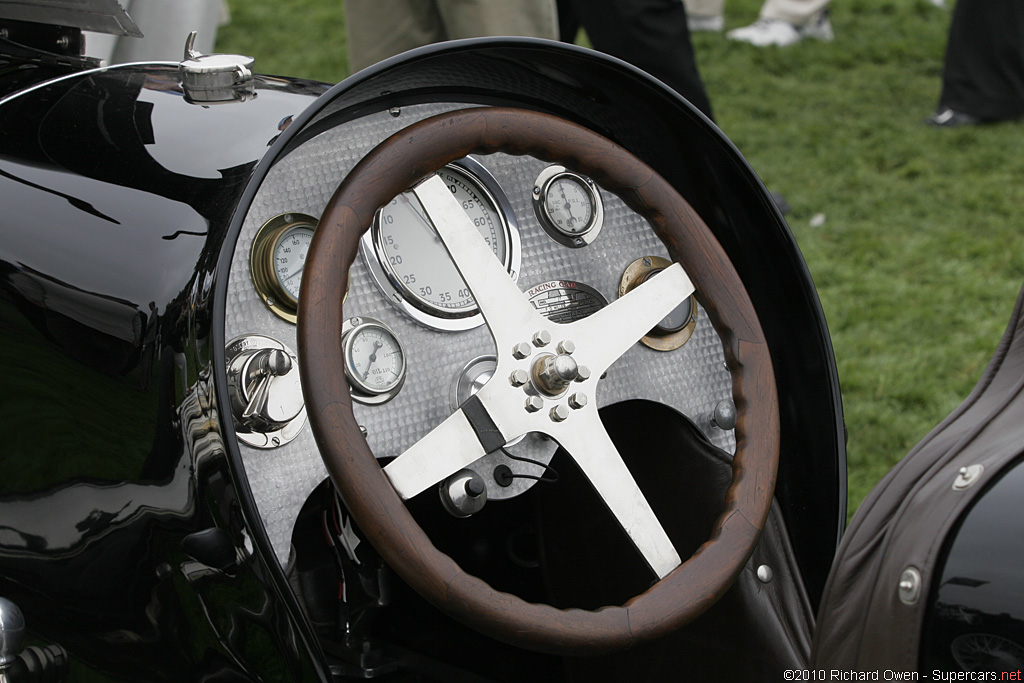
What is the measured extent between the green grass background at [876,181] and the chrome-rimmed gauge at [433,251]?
1351 millimetres

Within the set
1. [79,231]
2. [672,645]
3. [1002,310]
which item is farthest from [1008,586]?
[1002,310]

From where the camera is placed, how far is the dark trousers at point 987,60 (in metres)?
4.85

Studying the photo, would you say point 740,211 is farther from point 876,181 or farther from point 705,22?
point 705,22

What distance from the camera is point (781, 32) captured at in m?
6.12

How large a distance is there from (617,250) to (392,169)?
54 centimetres

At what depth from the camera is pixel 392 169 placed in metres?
1.27

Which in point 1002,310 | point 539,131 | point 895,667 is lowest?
point 1002,310

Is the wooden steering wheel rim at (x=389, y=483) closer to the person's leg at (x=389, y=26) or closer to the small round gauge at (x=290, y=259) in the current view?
the small round gauge at (x=290, y=259)

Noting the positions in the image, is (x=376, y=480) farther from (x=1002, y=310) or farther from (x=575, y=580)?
(x=1002, y=310)

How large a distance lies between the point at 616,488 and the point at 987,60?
14.8 feet

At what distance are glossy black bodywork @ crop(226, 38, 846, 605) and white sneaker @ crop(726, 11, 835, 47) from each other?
15.5 feet

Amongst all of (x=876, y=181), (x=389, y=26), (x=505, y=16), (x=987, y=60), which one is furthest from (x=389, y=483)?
(x=987, y=60)

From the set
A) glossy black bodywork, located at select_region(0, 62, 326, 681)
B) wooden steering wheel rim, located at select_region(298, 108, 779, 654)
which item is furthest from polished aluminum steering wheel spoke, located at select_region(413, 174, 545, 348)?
glossy black bodywork, located at select_region(0, 62, 326, 681)

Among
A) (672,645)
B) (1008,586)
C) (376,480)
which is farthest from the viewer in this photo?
(672,645)
